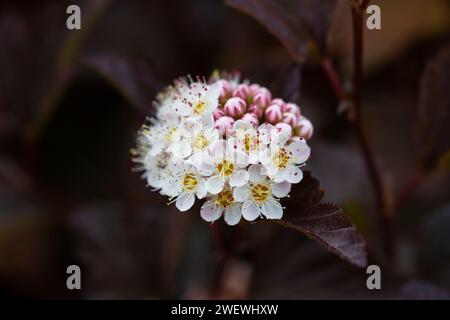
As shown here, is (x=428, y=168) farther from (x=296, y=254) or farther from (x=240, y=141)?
(x=240, y=141)

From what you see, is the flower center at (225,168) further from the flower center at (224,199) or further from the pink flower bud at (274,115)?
the pink flower bud at (274,115)

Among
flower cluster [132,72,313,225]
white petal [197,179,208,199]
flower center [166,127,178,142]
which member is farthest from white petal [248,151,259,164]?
flower center [166,127,178,142]

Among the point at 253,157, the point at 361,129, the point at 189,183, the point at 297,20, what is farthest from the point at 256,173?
the point at 297,20

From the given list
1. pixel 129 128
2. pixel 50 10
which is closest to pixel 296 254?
pixel 129 128

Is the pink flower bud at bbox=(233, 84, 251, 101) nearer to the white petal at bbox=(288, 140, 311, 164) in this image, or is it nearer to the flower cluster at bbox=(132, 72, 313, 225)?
the flower cluster at bbox=(132, 72, 313, 225)

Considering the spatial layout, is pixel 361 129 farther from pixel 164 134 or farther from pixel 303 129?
pixel 164 134
